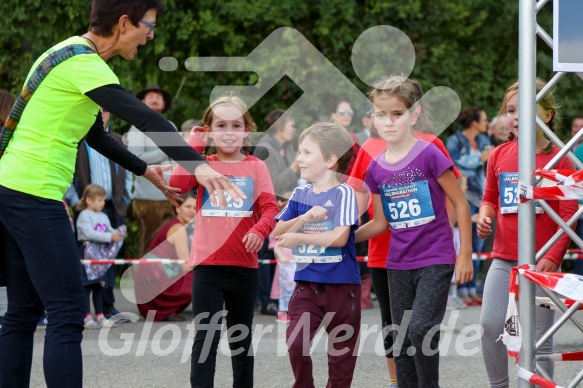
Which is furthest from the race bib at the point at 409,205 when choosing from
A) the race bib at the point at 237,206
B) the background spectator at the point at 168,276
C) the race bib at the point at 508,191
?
the background spectator at the point at 168,276

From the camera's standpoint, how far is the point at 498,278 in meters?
5.25

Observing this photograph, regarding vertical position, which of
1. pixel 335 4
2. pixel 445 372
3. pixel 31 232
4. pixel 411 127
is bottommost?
pixel 445 372

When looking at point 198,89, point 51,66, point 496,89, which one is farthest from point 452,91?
point 51,66

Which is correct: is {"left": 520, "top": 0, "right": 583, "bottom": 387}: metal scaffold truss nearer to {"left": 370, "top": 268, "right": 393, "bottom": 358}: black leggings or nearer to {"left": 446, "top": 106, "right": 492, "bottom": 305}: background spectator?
{"left": 370, "top": 268, "right": 393, "bottom": 358}: black leggings

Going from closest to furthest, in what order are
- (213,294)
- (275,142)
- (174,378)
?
(213,294)
(174,378)
(275,142)

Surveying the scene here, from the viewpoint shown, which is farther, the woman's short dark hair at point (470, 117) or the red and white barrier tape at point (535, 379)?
the woman's short dark hair at point (470, 117)

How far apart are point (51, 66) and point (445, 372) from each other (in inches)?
149

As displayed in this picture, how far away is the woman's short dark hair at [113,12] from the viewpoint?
14.9 feet

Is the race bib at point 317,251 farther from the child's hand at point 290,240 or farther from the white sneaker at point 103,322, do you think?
the white sneaker at point 103,322

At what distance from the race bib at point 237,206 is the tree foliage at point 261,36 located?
8.11 meters

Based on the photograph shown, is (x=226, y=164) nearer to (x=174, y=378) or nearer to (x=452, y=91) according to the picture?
(x=174, y=378)

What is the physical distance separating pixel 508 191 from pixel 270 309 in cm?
530

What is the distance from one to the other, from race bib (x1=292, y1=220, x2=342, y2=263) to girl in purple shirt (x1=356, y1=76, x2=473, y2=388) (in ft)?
0.60

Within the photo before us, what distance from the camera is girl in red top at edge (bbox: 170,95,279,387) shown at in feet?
18.1
